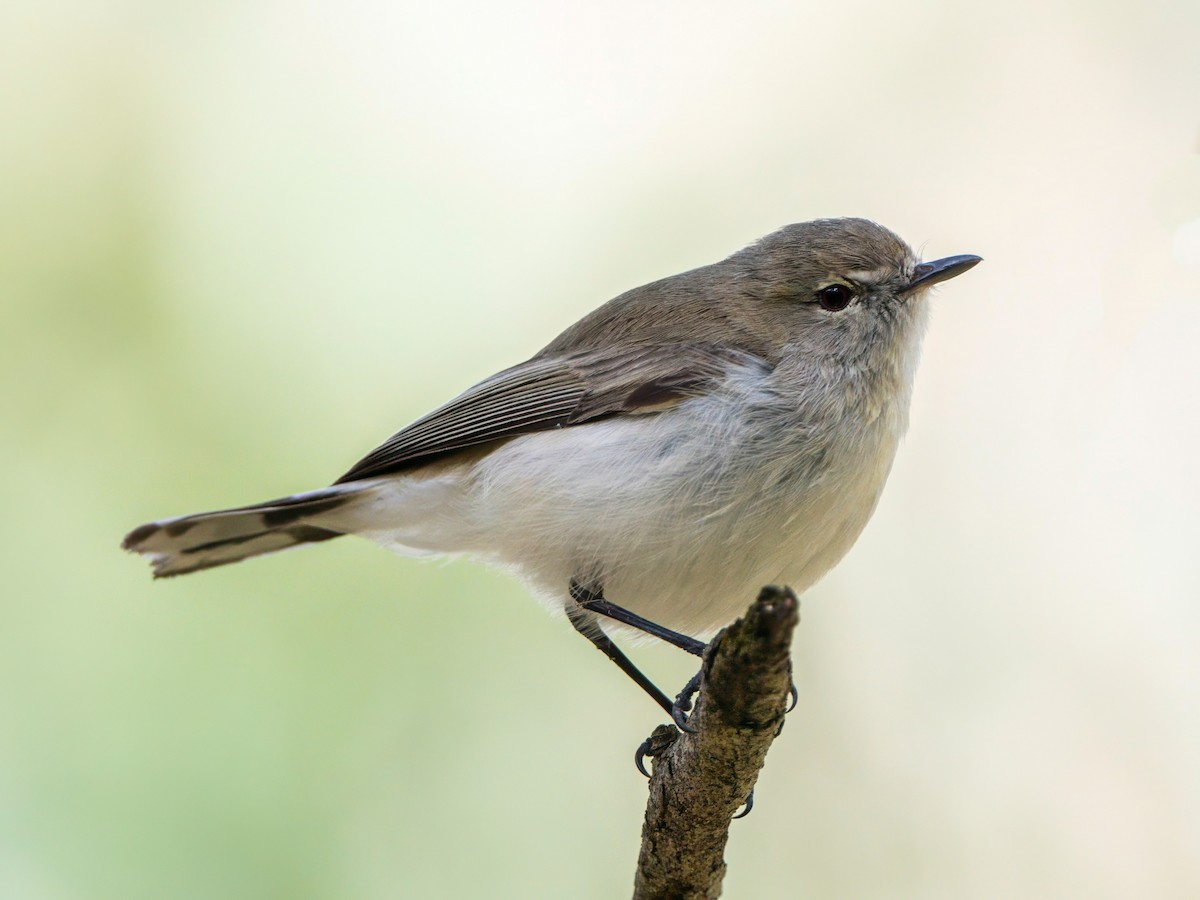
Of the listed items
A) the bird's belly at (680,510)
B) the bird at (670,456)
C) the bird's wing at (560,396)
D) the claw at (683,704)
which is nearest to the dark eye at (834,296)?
the bird at (670,456)

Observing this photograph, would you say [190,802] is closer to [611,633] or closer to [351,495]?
[351,495]

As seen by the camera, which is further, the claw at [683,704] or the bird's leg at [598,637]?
the bird's leg at [598,637]

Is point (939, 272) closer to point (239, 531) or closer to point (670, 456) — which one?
point (670, 456)

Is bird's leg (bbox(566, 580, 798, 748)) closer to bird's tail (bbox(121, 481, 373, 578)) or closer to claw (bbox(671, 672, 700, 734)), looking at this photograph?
claw (bbox(671, 672, 700, 734))

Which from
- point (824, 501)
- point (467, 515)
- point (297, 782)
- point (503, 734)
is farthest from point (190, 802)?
point (824, 501)

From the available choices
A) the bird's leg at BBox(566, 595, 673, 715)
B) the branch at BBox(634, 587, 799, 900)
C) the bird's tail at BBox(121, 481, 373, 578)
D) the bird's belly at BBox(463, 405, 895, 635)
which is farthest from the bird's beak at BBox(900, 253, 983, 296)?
the bird's tail at BBox(121, 481, 373, 578)

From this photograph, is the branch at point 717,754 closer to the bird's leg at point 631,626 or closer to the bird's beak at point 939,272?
the bird's leg at point 631,626
